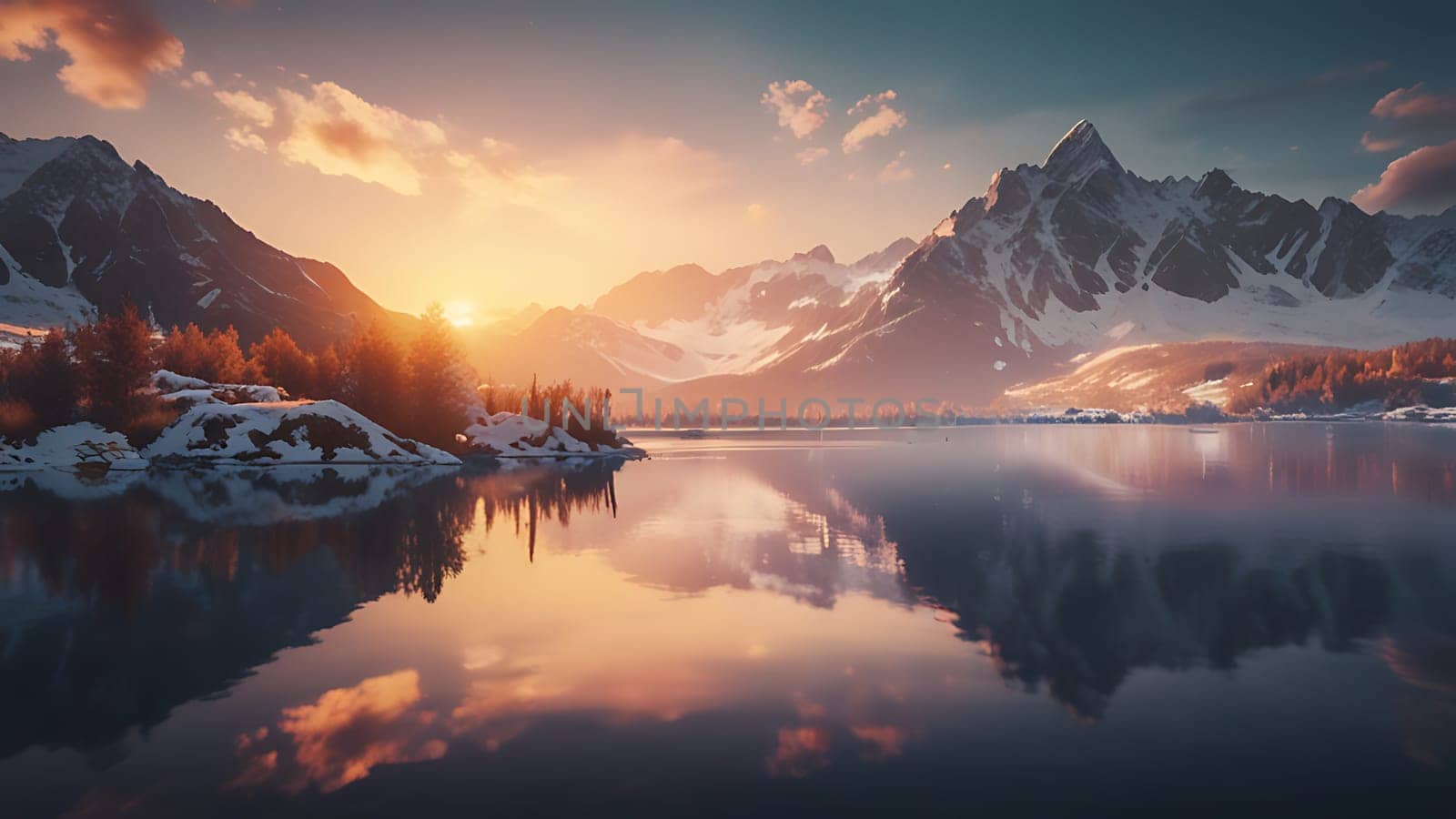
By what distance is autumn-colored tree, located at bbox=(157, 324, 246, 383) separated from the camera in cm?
11538

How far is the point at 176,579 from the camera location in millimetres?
29547

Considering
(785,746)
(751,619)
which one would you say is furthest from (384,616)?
(785,746)

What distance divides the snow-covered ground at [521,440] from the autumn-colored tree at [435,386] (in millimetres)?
4028

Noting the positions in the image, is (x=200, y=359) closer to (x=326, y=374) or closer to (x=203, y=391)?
(x=326, y=374)

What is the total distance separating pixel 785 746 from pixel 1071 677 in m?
8.27

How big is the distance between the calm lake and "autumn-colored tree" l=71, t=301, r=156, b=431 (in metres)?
58.5

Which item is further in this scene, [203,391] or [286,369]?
[286,369]

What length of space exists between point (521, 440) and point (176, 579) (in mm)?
100709

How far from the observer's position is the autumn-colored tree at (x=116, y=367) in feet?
300

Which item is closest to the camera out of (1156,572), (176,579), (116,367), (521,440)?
(176,579)

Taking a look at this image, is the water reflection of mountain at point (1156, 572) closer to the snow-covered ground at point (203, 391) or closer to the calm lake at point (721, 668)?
the calm lake at point (721, 668)

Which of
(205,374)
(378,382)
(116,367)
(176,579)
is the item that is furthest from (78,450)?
(176,579)

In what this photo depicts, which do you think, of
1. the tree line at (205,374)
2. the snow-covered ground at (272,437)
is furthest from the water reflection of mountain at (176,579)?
the tree line at (205,374)

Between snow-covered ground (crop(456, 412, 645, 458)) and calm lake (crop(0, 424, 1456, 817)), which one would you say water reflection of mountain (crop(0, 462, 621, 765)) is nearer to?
calm lake (crop(0, 424, 1456, 817))
